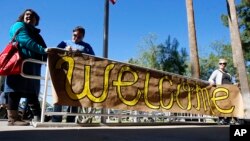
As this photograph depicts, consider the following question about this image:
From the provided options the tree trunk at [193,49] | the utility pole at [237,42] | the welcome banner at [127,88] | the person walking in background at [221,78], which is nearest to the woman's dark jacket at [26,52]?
the welcome banner at [127,88]

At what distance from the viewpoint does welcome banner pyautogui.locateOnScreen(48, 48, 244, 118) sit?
518 centimetres

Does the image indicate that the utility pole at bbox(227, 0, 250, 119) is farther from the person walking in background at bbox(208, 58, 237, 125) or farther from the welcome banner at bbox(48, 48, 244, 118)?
the welcome banner at bbox(48, 48, 244, 118)

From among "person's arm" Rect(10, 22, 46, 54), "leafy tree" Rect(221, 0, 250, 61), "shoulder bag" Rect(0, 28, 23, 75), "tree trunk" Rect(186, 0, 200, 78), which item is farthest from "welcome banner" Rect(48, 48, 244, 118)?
"leafy tree" Rect(221, 0, 250, 61)

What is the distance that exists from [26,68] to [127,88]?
1.96 meters

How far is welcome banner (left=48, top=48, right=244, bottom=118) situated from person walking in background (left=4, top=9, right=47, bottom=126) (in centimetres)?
26

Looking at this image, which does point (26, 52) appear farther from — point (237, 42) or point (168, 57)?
point (168, 57)

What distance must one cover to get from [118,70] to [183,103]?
201cm

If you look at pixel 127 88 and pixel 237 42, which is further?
pixel 237 42

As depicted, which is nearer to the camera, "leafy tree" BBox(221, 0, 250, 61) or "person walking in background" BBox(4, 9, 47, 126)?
"person walking in background" BBox(4, 9, 47, 126)

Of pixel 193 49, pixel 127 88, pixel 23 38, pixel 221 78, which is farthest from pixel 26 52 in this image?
pixel 193 49

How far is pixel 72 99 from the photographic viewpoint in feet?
16.9

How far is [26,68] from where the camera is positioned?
4809mm

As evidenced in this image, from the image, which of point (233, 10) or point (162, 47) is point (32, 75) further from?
point (162, 47)

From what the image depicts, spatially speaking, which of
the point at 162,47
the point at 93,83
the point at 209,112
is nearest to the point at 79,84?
the point at 93,83
